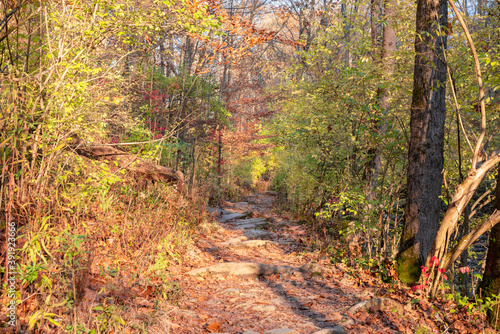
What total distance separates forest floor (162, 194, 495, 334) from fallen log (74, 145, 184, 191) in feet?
4.97

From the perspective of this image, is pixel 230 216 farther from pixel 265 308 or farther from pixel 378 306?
pixel 378 306

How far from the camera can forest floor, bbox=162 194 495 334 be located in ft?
12.6

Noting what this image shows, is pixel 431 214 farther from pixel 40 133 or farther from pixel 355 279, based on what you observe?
pixel 40 133

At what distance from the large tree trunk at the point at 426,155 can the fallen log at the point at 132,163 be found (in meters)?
4.42

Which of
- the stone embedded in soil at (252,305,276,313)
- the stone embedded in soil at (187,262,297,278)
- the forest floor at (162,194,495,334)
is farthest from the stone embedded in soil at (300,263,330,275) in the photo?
the stone embedded in soil at (252,305,276,313)

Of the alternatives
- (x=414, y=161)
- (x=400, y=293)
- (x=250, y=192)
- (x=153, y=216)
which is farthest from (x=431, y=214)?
(x=250, y=192)

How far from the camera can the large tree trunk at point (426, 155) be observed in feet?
16.9

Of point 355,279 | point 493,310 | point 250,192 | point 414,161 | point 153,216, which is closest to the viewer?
point 493,310

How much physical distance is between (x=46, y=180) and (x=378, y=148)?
5616 mm

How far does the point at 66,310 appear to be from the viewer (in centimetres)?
305

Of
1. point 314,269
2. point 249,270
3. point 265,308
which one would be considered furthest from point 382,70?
point 265,308

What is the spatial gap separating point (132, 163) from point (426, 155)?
4.54 m

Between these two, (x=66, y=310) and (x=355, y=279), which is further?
(x=355, y=279)

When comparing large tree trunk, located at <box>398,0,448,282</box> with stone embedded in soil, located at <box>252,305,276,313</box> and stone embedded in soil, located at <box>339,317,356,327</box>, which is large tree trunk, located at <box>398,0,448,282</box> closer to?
stone embedded in soil, located at <box>339,317,356,327</box>
